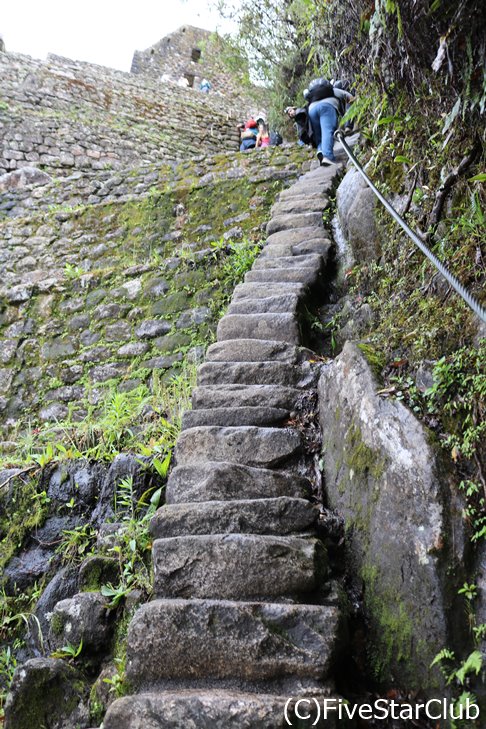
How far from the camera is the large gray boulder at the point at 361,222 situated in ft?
10.3

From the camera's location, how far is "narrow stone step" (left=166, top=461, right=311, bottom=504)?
2.02 meters

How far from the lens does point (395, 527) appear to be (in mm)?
1684

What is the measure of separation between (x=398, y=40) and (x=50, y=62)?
9.86 m

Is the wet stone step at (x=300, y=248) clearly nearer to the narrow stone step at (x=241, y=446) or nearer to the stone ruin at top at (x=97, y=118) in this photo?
the narrow stone step at (x=241, y=446)

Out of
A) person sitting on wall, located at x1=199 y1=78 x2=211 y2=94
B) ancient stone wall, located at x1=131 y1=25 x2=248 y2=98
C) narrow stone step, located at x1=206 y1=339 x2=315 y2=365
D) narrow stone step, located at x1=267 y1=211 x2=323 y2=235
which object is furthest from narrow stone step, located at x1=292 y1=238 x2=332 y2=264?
ancient stone wall, located at x1=131 y1=25 x2=248 y2=98

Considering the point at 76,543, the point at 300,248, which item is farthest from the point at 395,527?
the point at 300,248

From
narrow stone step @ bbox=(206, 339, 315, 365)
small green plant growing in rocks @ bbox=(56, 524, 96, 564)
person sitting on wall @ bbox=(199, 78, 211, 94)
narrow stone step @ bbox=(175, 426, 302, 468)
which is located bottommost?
small green plant growing in rocks @ bbox=(56, 524, 96, 564)

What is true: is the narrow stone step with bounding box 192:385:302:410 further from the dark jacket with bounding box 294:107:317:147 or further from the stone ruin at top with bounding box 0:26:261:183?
the stone ruin at top with bounding box 0:26:261:183

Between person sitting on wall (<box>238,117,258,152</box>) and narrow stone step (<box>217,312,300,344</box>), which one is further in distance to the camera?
person sitting on wall (<box>238,117,258,152</box>)

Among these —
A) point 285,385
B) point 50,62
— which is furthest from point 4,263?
point 50,62

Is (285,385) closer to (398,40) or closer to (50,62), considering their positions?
(398,40)

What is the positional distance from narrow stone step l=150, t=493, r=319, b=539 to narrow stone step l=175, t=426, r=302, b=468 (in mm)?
299

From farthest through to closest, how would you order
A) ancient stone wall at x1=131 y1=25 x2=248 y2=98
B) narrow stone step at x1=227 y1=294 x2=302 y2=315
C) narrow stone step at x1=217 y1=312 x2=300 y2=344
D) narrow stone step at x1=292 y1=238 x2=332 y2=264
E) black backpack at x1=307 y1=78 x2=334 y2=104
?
ancient stone wall at x1=131 y1=25 x2=248 y2=98 < black backpack at x1=307 y1=78 x2=334 y2=104 < narrow stone step at x1=292 y1=238 x2=332 y2=264 < narrow stone step at x1=227 y1=294 x2=302 y2=315 < narrow stone step at x1=217 y1=312 x2=300 y2=344

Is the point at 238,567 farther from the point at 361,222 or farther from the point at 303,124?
the point at 303,124
